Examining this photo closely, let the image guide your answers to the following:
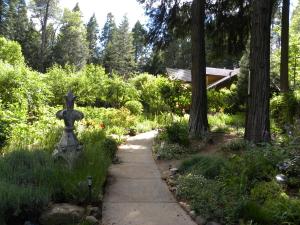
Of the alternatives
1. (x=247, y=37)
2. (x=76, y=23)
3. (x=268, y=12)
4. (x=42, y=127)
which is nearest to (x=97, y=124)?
(x=42, y=127)

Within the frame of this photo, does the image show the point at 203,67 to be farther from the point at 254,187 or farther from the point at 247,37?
the point at 254,187

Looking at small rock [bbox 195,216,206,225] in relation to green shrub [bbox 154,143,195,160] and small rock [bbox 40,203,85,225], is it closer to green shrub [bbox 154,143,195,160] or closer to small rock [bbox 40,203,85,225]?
small rock [bbox 40,203,85,225]

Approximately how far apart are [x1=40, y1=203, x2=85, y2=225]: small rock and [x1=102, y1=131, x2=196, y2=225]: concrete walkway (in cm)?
41

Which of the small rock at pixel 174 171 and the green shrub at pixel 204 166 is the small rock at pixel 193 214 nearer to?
the green shrub at pixel 204 166

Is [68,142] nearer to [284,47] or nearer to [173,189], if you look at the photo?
[173,189]

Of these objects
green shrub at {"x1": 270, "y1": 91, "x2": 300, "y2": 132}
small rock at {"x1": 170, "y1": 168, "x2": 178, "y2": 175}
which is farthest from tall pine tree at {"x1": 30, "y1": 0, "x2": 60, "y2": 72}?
small rock at {"x1": 170, "y1": 168, "x2": 178, "y2": 175}

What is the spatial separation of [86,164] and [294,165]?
3.39 meters

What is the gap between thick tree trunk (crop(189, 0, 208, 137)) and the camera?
471 inches

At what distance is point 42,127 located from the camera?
1055 centimetres

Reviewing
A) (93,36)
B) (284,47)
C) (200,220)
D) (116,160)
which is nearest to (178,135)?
(116,160)

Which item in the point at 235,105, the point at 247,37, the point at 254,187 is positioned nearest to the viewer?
the point at 254,187

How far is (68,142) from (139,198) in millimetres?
1655

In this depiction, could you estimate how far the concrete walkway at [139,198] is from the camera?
5407mm

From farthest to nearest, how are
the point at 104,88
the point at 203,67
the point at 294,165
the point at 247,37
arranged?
the point at 104,88
the point at 247,37
the point at 203,67
the point at 294,165
